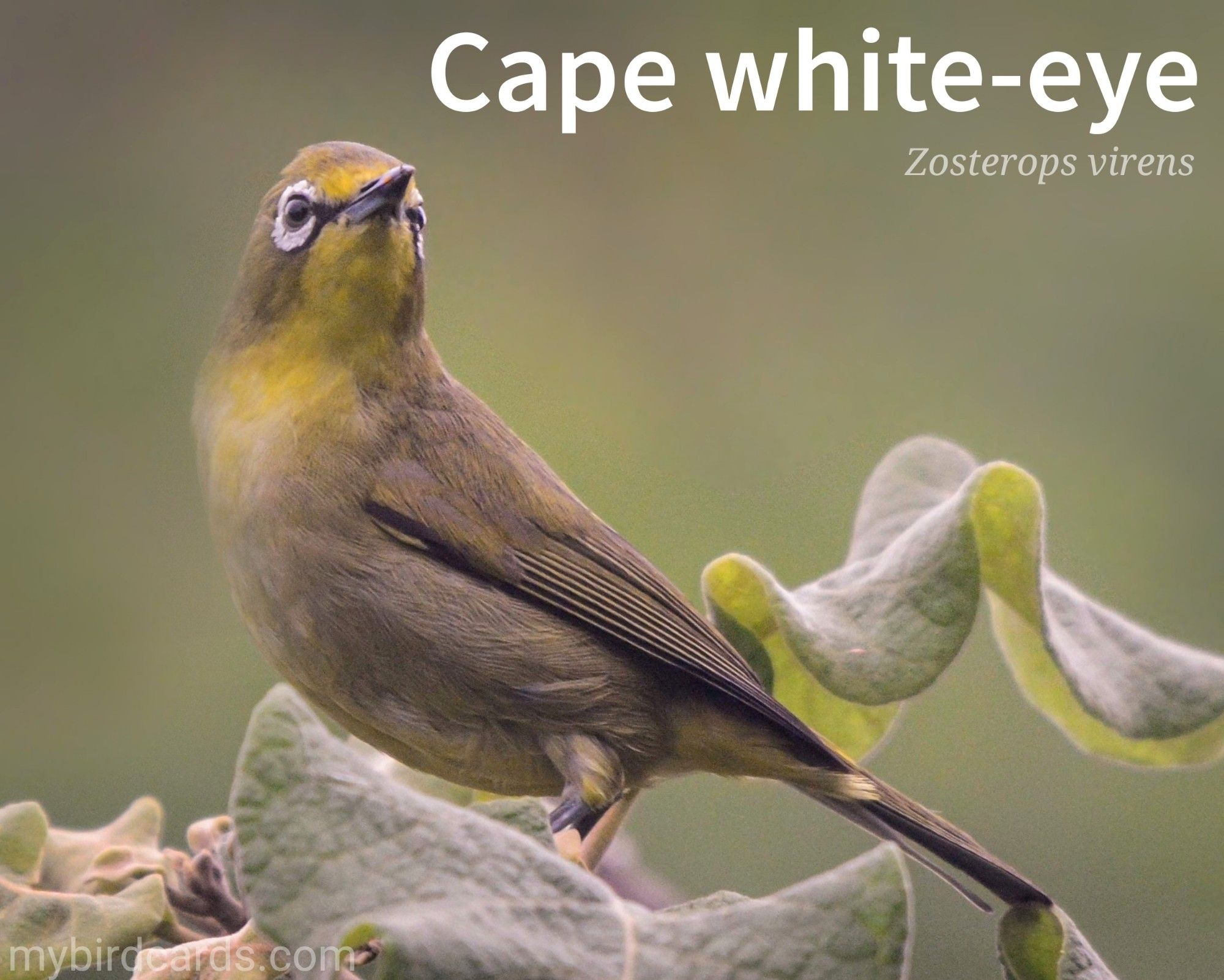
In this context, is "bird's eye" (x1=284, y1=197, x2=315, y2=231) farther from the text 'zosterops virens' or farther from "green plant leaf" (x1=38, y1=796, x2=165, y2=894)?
"green plant leaf" (x1=38, y1=796, x2=165, y2=894)

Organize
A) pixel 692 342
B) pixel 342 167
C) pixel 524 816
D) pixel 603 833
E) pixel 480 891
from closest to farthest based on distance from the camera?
1. pixel 480 891
2. pixel 524 816
3. pixel 603 833
4. pixel 342 167
5. pixel 692 342

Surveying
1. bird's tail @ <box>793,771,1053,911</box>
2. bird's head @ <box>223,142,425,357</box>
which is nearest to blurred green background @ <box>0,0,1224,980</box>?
bird's tail @ <box>793,771,1053,911</box>

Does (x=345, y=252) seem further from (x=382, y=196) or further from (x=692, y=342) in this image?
(x=692, y=342)

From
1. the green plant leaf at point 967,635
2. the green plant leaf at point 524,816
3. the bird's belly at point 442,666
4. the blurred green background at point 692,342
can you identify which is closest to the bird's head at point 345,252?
the bird's belly at point 442,666

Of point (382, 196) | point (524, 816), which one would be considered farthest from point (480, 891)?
point (382, 196)

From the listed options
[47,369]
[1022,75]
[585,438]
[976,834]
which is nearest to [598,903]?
[976,834]

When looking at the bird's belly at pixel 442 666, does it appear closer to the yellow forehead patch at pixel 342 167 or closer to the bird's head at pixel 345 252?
the bird's head at pixel 345 252
